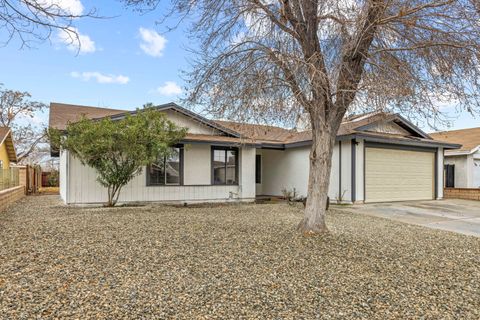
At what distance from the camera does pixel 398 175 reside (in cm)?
1459

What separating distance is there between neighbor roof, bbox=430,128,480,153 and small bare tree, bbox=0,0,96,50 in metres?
18.7

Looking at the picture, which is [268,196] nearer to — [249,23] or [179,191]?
[179,191]

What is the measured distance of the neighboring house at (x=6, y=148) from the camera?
19.0 metres

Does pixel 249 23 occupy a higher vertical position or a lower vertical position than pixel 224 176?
higher

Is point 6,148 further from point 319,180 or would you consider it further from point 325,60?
point 325,60

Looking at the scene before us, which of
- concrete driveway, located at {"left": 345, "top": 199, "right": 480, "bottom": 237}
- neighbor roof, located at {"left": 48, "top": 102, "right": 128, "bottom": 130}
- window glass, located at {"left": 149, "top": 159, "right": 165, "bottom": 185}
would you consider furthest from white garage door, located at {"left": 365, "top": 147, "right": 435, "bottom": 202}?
neighbor roof, located at {"left": 48, "top": 102, "right": 128, "bottom": 130}

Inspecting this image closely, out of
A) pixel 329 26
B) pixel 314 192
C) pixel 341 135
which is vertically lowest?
pixel 314 192

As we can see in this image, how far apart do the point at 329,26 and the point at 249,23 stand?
5.48ft

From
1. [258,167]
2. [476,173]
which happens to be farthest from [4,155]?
[476,173]

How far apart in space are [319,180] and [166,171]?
7.75 metres

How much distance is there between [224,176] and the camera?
14.3 m

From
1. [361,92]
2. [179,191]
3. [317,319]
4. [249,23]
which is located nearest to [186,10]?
[249,23]

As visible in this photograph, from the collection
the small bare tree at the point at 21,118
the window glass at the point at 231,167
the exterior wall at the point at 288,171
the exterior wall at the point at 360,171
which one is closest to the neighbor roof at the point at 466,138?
the exterior wall at the point at 360,171

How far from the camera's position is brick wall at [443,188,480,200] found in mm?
16225
